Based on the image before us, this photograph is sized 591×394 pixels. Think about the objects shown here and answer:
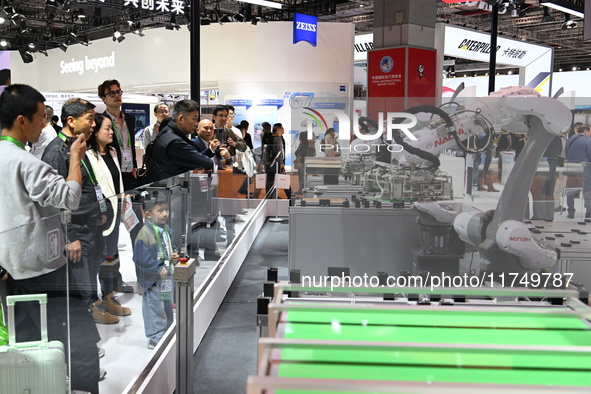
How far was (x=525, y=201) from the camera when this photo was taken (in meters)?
3.46

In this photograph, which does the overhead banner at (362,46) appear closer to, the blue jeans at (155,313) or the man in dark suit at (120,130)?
the man in dark suit at (120,130)

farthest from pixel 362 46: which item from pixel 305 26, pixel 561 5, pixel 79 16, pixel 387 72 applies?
pixel 79 16

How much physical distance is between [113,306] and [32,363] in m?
0.57

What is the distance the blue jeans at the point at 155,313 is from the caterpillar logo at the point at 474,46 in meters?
12.3

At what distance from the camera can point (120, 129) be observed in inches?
176

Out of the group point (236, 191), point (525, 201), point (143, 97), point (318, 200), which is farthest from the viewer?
point (143, 97)

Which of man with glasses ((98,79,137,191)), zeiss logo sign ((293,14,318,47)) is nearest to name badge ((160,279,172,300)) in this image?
man with glasses ((98,79,137,191))

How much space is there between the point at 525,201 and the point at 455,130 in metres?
0.64

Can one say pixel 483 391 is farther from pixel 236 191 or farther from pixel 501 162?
pixel 236 191

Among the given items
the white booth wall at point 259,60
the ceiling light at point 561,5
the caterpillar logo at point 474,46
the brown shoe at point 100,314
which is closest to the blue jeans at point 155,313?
the brown shoe at point 100,314

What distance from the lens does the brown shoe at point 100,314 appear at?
2.16 metres

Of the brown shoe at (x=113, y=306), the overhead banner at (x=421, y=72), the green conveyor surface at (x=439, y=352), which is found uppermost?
the overhead banner at (x=421, y=72)

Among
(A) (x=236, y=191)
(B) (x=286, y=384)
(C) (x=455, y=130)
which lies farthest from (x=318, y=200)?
(B) (x=286, y=384)

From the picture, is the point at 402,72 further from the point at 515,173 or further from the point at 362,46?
the point at 515,173
